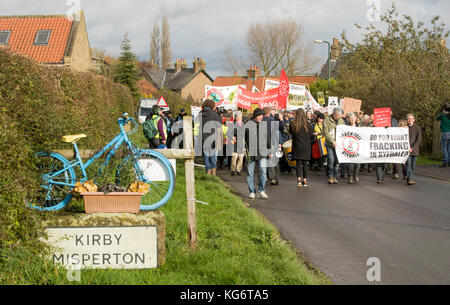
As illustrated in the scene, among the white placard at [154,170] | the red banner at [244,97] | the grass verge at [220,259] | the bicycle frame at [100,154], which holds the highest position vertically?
the red banner at [244,97]

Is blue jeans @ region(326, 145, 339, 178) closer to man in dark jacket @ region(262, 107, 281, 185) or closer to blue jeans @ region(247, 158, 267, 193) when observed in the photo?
man in dark jacket @ region(262, 107, 281, 185)

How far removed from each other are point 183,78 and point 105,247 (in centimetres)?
9185

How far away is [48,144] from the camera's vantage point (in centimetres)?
654

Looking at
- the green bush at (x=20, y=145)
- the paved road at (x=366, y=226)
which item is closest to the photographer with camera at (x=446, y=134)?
the paved road at (x=366, y=226)

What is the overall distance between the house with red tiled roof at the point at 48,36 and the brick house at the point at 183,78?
47242mm

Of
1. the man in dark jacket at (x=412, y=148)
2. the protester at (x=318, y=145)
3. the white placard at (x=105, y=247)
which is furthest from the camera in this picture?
the protester at (x=318, y=145)

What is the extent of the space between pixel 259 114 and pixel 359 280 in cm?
640

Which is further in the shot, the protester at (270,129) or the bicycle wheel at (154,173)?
the protester at (270,129)

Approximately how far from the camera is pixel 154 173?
706 centimetres

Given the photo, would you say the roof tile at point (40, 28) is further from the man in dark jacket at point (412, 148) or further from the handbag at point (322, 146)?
the man in dark jacket at point (412, 148)

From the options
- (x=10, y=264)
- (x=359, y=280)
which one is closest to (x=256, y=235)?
(x=359, y=280)

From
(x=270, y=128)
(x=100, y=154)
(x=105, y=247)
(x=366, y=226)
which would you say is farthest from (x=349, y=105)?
(x=105, y=247)

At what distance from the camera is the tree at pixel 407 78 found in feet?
75.2

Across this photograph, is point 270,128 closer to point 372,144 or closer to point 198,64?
point 372,144
